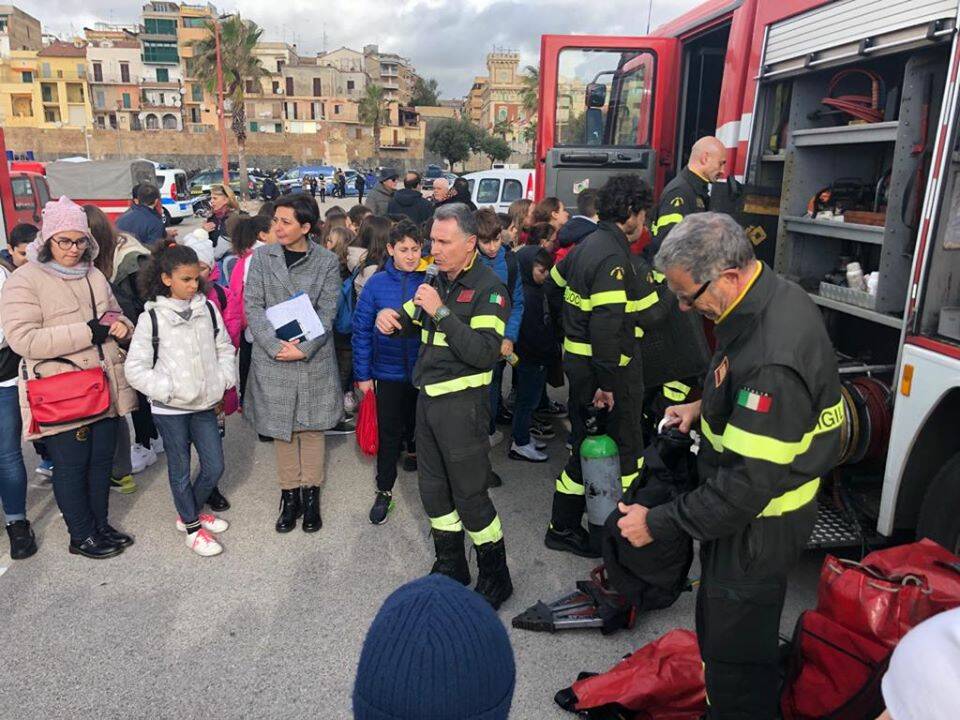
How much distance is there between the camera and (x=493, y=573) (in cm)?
351

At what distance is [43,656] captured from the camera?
3.13 m

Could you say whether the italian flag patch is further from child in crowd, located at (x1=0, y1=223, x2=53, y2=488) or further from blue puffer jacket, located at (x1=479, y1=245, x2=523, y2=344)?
child in crowd, located at (x1=0, y1=223, x2=53, y2=488)

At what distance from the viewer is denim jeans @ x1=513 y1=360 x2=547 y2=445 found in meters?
5.37

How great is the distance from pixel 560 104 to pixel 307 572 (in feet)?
14.6

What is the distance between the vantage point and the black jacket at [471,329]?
3.22 meters

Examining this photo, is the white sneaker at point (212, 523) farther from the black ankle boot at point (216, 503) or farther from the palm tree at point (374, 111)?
the palm tree at point (374, 111)

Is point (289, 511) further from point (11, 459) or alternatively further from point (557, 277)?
point (557, 277)

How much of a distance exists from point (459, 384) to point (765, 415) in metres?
1.53

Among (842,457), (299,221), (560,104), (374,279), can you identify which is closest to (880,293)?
(842,457)

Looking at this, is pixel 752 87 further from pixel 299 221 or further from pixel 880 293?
pixel 299 221

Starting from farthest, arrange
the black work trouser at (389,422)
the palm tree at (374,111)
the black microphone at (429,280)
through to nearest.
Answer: the palm tree at (374,111) → the black work trouser at (389,422) → the black microphone at (429,280)

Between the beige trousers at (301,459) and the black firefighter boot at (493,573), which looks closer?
the black firefighter boot at (493,573)

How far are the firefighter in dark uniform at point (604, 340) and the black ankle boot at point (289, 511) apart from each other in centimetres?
154

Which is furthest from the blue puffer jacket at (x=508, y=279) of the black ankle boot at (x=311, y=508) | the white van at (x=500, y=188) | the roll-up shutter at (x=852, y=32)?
the white van at (x=500, y=188)
